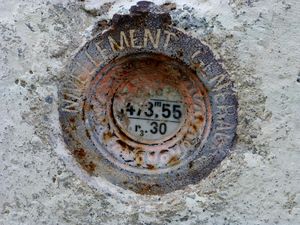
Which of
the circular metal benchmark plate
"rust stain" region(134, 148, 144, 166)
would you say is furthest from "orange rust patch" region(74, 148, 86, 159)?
"rust stain" region(134, 148, 144, 166)

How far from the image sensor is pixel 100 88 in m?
2.96

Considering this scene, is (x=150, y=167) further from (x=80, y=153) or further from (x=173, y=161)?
(x=80, y=153)

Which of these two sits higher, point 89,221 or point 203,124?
point 203,124

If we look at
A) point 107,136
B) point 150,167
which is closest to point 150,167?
point 150,167

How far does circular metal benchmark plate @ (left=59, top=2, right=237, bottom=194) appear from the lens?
9.55ft

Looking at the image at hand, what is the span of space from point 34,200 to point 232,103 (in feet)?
2.35

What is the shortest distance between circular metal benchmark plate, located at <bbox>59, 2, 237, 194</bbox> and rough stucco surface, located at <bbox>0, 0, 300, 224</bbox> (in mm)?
40

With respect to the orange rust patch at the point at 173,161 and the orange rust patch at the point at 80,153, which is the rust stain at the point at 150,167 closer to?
the orange rust patch at the point at 173,161

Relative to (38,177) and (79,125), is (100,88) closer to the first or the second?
(79,125)

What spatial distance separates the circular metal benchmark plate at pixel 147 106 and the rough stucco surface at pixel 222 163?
0.04m

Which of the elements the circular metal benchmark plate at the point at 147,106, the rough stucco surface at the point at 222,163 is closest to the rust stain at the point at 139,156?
the circular metal benchmark plate at the point at 147,106

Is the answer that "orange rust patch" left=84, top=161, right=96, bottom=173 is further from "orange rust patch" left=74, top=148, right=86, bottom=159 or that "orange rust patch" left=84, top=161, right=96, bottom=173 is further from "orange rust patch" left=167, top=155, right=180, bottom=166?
"orange rust patch" left=167, top=155, right=180, bottom=166

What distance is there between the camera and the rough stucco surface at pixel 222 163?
2877mm

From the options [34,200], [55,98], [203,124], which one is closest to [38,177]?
[34,200]
